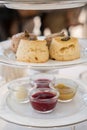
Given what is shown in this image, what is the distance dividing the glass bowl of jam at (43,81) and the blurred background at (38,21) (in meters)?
1.49

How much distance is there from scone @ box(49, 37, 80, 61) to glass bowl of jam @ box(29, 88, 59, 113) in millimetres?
117

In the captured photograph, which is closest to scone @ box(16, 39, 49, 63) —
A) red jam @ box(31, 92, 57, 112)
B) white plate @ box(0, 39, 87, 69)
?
white plate @ box(0, 39, 87, 69)

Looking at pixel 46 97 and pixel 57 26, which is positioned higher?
pixel 46 97

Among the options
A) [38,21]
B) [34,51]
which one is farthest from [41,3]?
[38,21]

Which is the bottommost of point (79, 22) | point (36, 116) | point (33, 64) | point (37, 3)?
point (79, 22)

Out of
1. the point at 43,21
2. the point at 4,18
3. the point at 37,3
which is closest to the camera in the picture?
the point at 37,3

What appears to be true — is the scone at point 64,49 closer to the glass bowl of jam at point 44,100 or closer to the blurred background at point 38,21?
the glass bowl of jam at point 44,100

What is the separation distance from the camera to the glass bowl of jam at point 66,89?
856mm

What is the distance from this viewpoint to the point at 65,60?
0.74 m

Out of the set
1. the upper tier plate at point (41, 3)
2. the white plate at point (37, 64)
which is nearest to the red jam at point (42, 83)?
the white plate at point (37, 64)

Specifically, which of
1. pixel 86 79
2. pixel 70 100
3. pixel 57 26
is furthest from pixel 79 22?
pixel 70 100

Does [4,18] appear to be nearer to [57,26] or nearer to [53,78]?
[57,26]

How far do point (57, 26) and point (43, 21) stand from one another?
160mm

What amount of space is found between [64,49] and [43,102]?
6.4 inches
